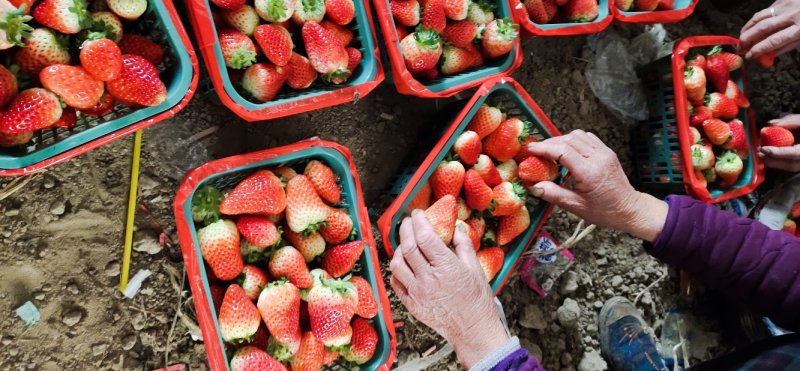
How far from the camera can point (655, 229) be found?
166 centimetres

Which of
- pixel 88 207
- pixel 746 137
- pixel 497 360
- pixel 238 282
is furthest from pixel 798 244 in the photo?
pixel 88 207

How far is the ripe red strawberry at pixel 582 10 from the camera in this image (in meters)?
1.92

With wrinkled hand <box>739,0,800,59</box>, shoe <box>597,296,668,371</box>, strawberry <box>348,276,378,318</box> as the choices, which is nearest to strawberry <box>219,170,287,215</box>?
strawberry <box>348,276,378,318</box>

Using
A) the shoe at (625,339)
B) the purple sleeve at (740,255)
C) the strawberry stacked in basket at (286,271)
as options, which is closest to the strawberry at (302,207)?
the strawberry stacked in basket at (286,271)

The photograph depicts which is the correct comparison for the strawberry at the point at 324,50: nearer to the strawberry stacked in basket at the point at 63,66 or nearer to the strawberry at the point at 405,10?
the strawberry at the point at 405,10

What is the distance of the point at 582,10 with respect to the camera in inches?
75.7

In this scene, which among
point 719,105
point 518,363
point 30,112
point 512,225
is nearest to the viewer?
point 30,112

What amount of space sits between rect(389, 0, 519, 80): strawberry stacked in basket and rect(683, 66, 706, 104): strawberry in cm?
73

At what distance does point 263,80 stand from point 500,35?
0.73m

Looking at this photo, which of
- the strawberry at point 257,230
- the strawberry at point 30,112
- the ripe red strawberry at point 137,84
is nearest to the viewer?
the strawberry at point 30,112

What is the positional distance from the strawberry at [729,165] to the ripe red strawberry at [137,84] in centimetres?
192

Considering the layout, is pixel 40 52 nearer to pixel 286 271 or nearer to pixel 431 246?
pixel 286 271

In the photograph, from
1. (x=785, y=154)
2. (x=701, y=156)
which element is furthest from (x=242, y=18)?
(x=785, y=154)

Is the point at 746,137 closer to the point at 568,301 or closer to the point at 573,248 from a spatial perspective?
the point at 573,248
